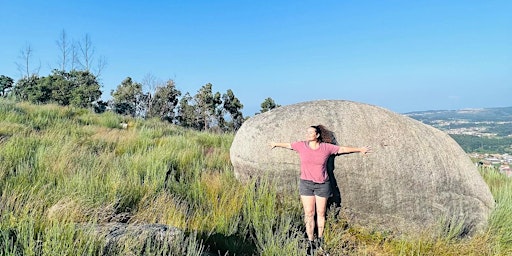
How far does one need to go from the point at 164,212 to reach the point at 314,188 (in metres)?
2.03

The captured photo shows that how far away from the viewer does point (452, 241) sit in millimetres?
4223

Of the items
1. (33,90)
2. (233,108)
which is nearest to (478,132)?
(233,108)

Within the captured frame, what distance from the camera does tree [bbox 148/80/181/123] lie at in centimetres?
2667

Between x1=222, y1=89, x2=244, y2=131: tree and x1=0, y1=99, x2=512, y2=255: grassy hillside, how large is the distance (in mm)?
21986

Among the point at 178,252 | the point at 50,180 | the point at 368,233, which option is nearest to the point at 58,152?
the point at 50,180

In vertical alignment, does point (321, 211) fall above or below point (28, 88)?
below

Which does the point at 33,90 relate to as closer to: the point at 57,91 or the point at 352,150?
the point at 57,91

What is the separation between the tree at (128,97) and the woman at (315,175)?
23858 millimetres

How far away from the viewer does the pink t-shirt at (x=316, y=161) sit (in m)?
4.31

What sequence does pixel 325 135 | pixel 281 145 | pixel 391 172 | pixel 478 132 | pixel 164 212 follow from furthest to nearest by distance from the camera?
pixel 478 132, pixel 281 145, pixel 325 135, pixel 391 172, pixel 164 212

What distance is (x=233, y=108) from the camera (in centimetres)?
2856

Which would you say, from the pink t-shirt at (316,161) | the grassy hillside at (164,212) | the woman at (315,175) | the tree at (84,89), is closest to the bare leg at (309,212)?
the woman at (315,175)

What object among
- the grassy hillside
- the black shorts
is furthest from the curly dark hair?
the grassy hillside

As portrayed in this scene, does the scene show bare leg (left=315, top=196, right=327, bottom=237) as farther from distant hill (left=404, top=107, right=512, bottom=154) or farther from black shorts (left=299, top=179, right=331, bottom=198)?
distant hill (left=404, top=107, right=512, bottom=154)
